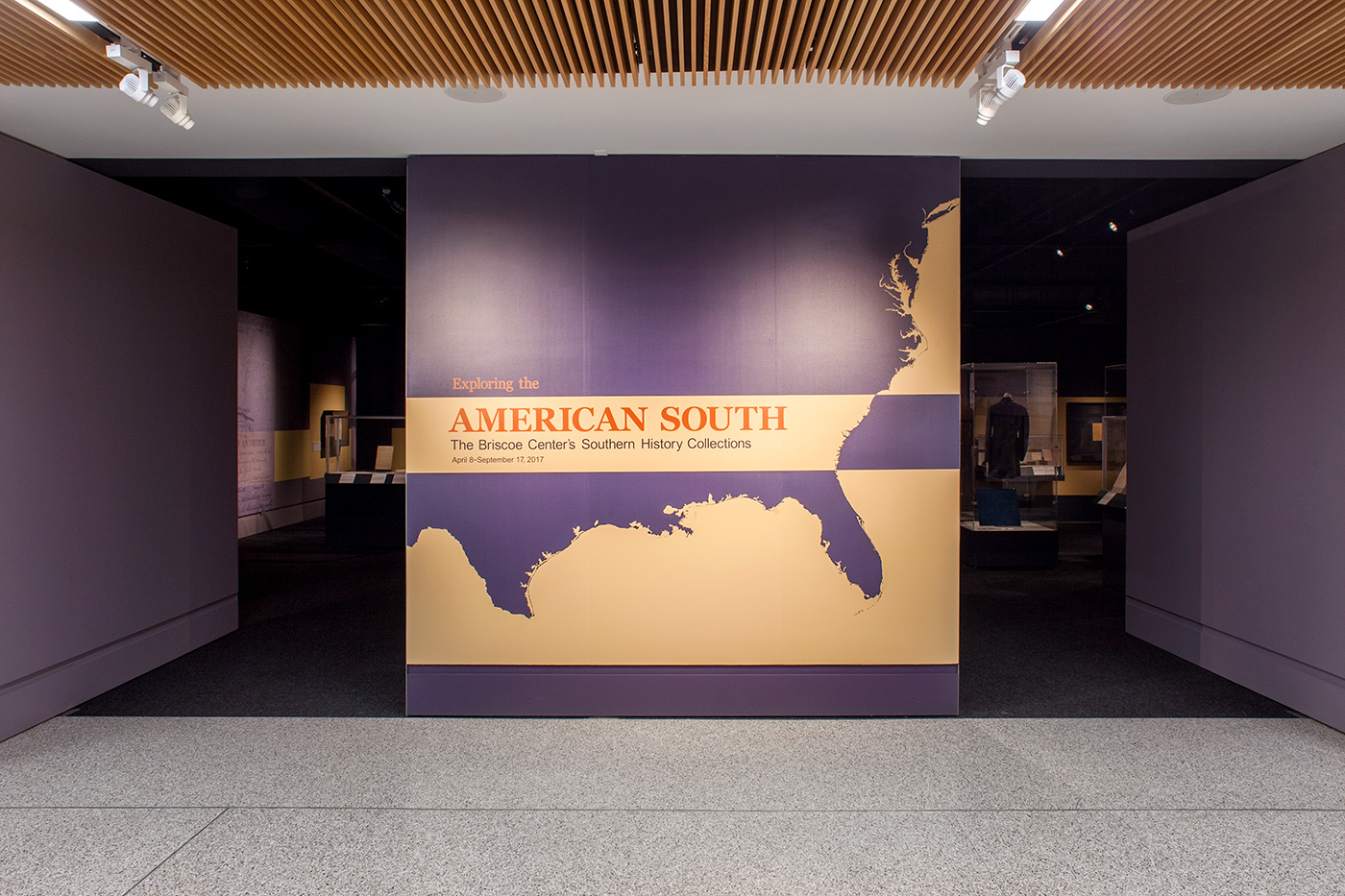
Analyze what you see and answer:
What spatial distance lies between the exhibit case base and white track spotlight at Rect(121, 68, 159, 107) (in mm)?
Result: 7498

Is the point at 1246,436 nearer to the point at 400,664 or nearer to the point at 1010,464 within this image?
the point at 1010,464

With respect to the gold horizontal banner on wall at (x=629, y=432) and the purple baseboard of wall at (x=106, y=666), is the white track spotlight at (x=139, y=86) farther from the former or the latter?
the purple baseboard of wall at (x=106, y=666)

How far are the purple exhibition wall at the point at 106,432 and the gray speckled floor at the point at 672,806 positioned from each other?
2.14ft

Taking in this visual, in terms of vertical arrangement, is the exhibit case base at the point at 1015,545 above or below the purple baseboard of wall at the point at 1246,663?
above

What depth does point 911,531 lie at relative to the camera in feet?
11.5

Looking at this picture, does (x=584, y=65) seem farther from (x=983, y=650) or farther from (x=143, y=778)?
(x=983, y=650)

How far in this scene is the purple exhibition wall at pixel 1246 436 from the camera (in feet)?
11.4

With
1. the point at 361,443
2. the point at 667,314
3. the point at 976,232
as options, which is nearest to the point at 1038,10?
the point at 667,314

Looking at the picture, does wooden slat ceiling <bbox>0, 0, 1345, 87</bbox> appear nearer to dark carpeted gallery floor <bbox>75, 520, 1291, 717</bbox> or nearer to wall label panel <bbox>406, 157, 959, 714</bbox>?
wall label panel <bbox>406, 157, 959, 714</bbox>

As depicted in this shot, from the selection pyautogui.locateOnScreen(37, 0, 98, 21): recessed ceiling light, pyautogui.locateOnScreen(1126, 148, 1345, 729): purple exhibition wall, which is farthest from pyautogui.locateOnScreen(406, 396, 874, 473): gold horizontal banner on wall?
pyautogui.locateOnScreen(1126, 148, 1345, 729): purple exhibition wall

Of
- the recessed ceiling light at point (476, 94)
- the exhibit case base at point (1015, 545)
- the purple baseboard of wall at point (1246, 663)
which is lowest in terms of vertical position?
the purple baseboard of wall at point (1246, 663)

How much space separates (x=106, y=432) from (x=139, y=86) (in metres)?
2.19

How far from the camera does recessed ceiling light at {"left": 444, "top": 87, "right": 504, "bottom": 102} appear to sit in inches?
116

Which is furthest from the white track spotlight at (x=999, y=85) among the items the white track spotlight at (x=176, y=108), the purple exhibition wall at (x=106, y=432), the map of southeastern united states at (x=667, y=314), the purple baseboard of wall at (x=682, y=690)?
the purple exhibition wall at (x=106, y=432)
